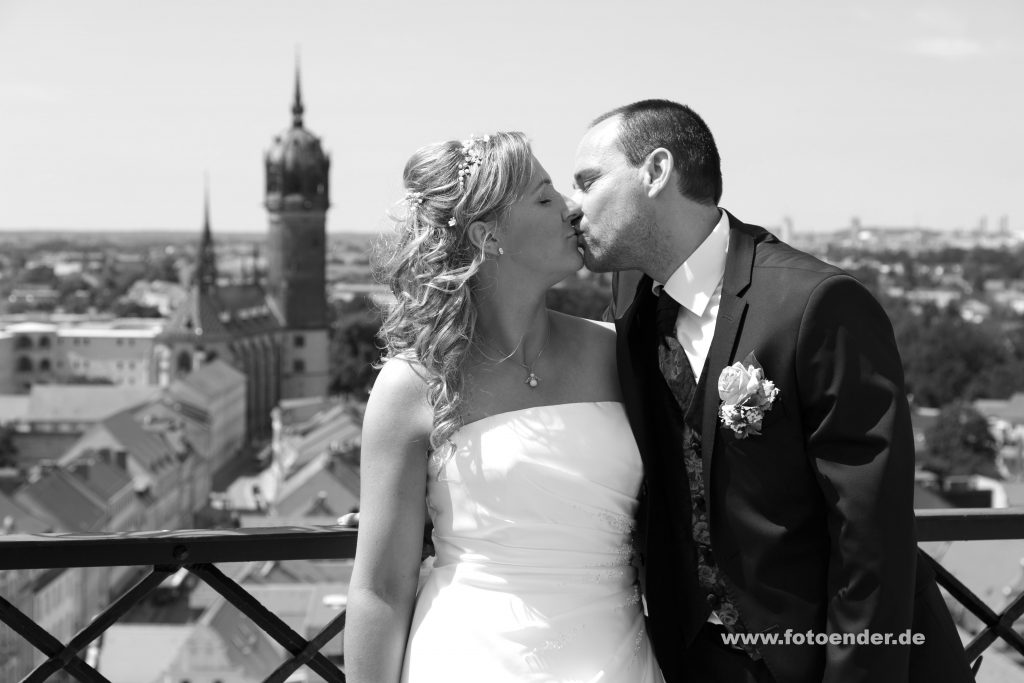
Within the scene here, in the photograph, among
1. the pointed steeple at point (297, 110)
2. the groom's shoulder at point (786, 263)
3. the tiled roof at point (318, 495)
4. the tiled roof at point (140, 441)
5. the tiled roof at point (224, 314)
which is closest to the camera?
the groom's shoulder at point (786, 263)

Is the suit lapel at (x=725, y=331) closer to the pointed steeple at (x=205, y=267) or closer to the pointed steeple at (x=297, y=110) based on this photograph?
the pointed steeple at (x=205, y=267)

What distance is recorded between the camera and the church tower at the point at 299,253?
81188mm

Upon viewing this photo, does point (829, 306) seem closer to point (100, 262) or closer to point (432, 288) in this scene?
point (432, 288)

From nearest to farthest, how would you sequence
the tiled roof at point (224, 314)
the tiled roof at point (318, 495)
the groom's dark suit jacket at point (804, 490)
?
1. the groom's dark suit jacket at point (804, 490)
2. the tiled roof at point (318, 495)
3. the tiled roof at point (224, 314)

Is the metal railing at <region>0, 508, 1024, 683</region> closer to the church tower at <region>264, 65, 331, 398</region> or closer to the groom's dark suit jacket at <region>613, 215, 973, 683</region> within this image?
the groom's dark suit jacket at <region>613, 215, 973, 683</region>

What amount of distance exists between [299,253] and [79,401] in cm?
1753

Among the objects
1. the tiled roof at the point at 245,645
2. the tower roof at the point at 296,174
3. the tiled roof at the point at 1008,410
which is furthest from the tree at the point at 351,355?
the tiled roof at the point at 245,645

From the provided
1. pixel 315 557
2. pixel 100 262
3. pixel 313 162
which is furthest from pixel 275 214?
pixel 100 262

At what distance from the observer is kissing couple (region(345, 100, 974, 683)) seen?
2.65 meters

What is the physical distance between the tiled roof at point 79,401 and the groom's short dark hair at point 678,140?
7198 centimetres

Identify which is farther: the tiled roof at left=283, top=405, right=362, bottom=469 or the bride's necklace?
the tiled roof at left=283, top=405, right=362, bottom=469

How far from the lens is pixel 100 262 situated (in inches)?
6949

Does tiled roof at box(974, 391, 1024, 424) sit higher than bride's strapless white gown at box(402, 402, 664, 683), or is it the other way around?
bride's strapless white gown at box(402, 402, 664, 683)

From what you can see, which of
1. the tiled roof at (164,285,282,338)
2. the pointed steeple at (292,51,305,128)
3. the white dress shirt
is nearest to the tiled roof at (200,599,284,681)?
the white dress shirt
